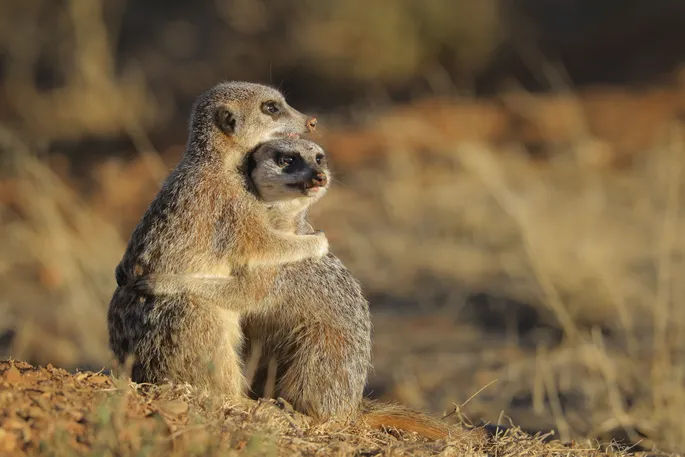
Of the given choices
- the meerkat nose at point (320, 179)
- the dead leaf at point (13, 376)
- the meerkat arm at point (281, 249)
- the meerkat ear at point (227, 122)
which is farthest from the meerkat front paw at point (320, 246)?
the dead leaf at point (13, 376)

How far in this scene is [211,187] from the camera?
5.27 m

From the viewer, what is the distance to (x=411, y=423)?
550cm

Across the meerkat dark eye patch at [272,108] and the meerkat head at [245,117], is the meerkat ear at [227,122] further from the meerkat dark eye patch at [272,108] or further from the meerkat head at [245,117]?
A: the meerkat dark eye patch at [272,108]

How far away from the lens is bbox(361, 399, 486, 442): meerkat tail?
214 inches

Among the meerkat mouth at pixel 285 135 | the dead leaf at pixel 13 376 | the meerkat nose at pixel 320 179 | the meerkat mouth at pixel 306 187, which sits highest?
the meerkat mouth at pixel 285 135

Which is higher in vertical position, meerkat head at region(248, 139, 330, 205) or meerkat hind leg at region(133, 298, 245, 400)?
meerkat head at region(248, 139, 330, 205)

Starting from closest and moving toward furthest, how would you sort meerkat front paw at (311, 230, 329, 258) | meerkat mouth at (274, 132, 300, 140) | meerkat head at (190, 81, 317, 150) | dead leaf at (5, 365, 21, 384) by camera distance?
dead leaf at (5, 365, 21, 384)
meerkat front paw at (311, 230, 329, 258)
meerkat head at (190, 81, 317, 150)
meerkat mouth at (274, 132, 300, 140)

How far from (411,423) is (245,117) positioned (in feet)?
6.06

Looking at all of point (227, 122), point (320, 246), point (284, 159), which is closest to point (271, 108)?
point (227, 122)

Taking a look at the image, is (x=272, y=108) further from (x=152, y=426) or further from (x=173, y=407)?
(x=152, y=426)

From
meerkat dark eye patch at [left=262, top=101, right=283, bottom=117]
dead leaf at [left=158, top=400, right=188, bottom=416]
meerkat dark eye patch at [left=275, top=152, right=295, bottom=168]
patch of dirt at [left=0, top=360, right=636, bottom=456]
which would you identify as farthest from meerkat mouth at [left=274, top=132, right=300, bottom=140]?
dead leaf at [left=158, top=400, right=188, bottom=416]

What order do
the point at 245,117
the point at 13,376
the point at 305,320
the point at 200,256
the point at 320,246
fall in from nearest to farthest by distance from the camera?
the point at 13,376 → the point at 200,256 → the point at 305,320 → the point at 320,246 → the point at 245,117

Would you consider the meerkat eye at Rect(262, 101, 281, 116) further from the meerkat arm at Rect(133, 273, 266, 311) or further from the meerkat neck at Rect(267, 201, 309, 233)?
the meerkat arm at Rect(133, 273, 266, 311)

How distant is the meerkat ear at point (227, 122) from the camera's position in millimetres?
5520
